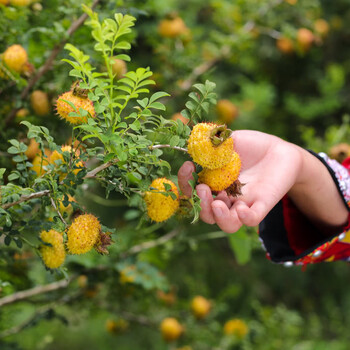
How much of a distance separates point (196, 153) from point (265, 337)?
1.36m

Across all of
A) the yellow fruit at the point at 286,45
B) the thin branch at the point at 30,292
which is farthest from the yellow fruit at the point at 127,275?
the yellow fruit at the point at 286,45

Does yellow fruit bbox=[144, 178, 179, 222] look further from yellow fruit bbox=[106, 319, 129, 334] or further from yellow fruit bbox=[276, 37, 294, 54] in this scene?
yellow fruit bbox=[276, 37, 294, 54]

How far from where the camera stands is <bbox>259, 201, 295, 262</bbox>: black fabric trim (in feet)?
3.27

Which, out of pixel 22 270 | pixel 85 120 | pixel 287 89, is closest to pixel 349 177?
pixel 85 120

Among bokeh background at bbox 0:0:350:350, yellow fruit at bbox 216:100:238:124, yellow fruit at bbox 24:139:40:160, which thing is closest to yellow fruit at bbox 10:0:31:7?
bokeh background at bbox 0:0:350:350

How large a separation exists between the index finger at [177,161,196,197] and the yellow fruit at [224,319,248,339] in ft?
3.63

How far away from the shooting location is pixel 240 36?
1545mm

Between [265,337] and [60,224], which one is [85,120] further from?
[265,337]

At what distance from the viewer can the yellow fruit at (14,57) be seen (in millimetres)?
849

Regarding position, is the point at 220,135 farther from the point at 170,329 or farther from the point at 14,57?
the point at 170,329

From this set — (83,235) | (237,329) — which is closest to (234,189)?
(83,235)

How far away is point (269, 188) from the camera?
0.68 m

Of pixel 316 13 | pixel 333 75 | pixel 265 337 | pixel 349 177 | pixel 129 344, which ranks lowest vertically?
pixel 129 344

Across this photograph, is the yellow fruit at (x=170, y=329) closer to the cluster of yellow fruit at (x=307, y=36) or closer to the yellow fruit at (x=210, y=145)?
the yellow fruit at (x=210, y=145)
